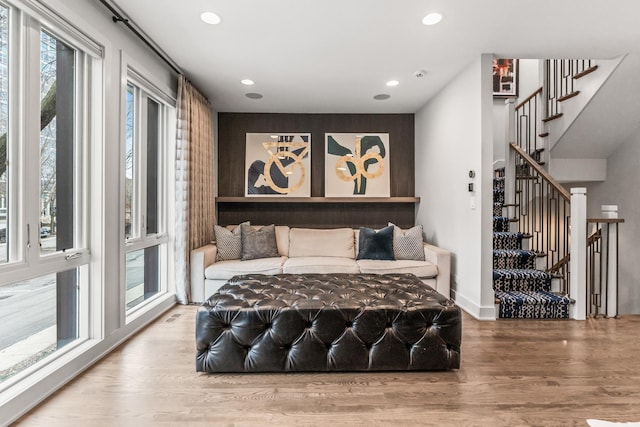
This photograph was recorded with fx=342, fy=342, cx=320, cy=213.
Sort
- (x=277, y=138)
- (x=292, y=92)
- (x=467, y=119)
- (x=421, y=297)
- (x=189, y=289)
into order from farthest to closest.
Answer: (x=277, y=138) → (x=292, y=92) → (x=189, y=289) → (x=467, y=119) → (x=421, y=297)

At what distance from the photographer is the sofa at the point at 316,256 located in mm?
3875

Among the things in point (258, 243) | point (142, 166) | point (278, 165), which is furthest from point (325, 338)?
point (278, 165)

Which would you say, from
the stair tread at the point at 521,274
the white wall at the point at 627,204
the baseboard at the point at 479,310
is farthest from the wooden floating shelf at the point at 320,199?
the white wall at the point at 627,204

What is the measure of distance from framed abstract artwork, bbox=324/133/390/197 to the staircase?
1.69 meters

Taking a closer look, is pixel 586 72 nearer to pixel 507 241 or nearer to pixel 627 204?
pixel 627 204

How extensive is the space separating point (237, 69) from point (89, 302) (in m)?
2.56

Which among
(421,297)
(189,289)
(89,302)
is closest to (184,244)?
(189,289)

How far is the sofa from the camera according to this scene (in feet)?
12.7

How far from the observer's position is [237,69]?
360 centimetres

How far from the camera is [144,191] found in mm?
3330

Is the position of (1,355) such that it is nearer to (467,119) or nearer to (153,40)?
(153,40)

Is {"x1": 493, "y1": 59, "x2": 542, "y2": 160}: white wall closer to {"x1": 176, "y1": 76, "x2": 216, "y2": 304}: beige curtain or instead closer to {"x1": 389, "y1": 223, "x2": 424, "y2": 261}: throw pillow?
{"x1": 389, "y1": 223, "x2": 424, "y2": 261}: throw pillow

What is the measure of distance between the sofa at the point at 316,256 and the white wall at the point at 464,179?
0.89 ft

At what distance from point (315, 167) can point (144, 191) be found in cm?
251
